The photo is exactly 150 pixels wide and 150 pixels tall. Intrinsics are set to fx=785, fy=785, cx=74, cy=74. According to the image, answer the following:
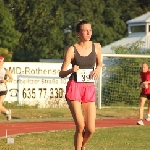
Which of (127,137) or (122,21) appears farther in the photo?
(122,21)

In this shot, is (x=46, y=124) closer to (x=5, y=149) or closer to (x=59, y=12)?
(x=5, y=149)

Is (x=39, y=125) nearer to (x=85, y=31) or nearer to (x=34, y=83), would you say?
(x=34, y=83)

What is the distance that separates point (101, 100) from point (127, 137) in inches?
593

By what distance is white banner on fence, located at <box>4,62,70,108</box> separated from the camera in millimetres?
32062

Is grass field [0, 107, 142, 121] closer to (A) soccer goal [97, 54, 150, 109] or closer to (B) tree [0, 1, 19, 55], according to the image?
(A) soccer goal [97, 54, 150, 109]

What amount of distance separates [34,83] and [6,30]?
Answer: 34.2 metres

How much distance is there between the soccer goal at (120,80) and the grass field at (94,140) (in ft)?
44.0

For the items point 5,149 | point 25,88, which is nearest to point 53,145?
point 5,149

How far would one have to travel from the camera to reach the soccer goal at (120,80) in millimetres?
33969

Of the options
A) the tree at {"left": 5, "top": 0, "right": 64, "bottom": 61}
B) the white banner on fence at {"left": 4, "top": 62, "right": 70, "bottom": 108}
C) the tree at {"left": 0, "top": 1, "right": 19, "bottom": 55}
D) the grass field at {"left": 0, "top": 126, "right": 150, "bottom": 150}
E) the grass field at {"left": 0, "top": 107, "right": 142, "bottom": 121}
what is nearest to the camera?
the grass field at {"left": 0, "top": 126, "right": 150, "bottom": 150}

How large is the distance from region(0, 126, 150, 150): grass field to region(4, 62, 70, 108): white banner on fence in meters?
11.9

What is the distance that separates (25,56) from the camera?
7800 centimetres

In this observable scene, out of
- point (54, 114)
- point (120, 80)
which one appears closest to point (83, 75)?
point (54, 114)

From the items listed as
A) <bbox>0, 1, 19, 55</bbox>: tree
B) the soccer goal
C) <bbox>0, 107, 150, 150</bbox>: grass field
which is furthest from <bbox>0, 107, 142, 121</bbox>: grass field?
<bbox>0, 1, 19, 55</bbox>: tree
